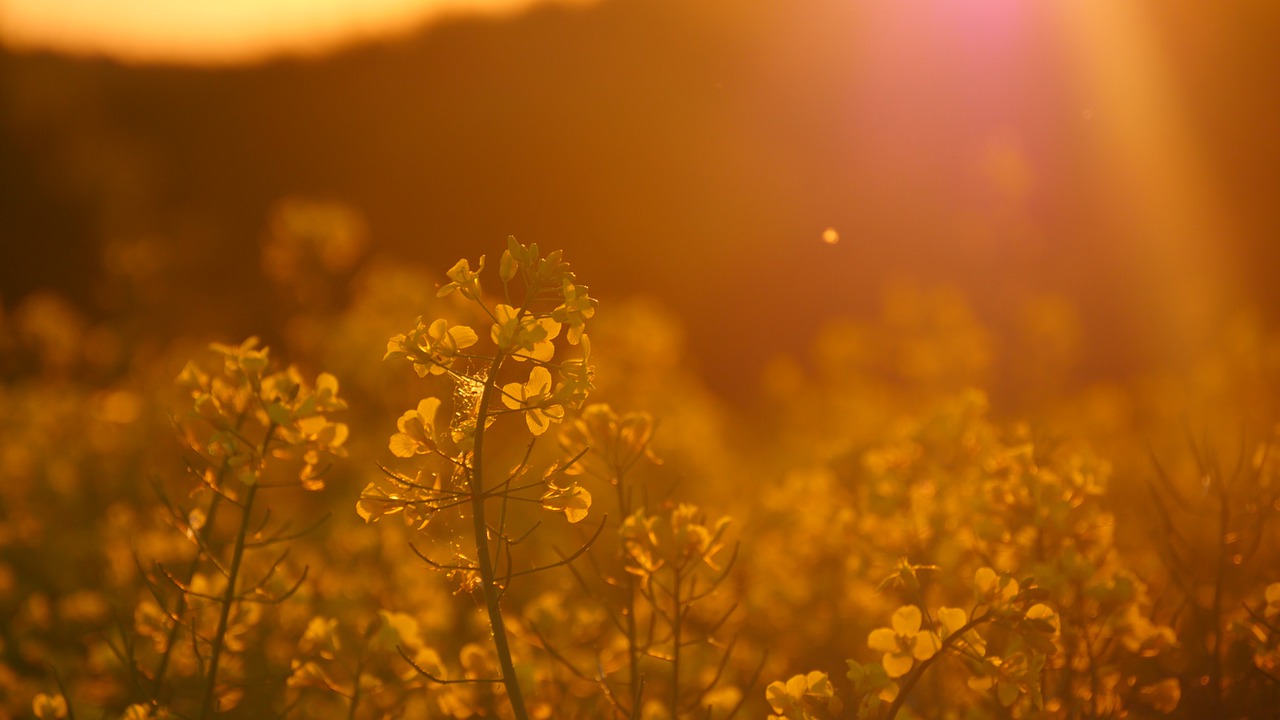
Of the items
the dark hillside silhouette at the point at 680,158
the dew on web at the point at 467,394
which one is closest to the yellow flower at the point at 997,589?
the dew on web at the point at 467,394

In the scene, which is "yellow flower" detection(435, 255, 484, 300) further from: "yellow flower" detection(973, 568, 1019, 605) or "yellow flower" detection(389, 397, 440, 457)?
"yellow flower" detection(973, 568, 1019, 605)

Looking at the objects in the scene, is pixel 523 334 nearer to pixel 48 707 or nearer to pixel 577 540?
pixel 48 707

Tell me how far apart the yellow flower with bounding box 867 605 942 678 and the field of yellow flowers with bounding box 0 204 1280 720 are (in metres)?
0.01

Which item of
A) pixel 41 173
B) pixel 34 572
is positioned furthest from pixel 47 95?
pixel 34 572

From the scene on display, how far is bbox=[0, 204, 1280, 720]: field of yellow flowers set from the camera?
5.22 ft

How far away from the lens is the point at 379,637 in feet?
6.20

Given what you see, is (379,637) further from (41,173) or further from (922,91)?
(41,173)

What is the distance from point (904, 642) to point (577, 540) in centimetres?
356

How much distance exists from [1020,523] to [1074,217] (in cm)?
843

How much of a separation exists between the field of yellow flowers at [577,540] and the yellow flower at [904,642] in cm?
1

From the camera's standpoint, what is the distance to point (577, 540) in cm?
503

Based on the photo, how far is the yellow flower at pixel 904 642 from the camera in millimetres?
1528

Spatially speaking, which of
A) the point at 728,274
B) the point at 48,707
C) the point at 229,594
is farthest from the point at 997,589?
the point at 728,274

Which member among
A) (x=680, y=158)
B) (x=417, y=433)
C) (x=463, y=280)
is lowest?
(x=417, y=433)
